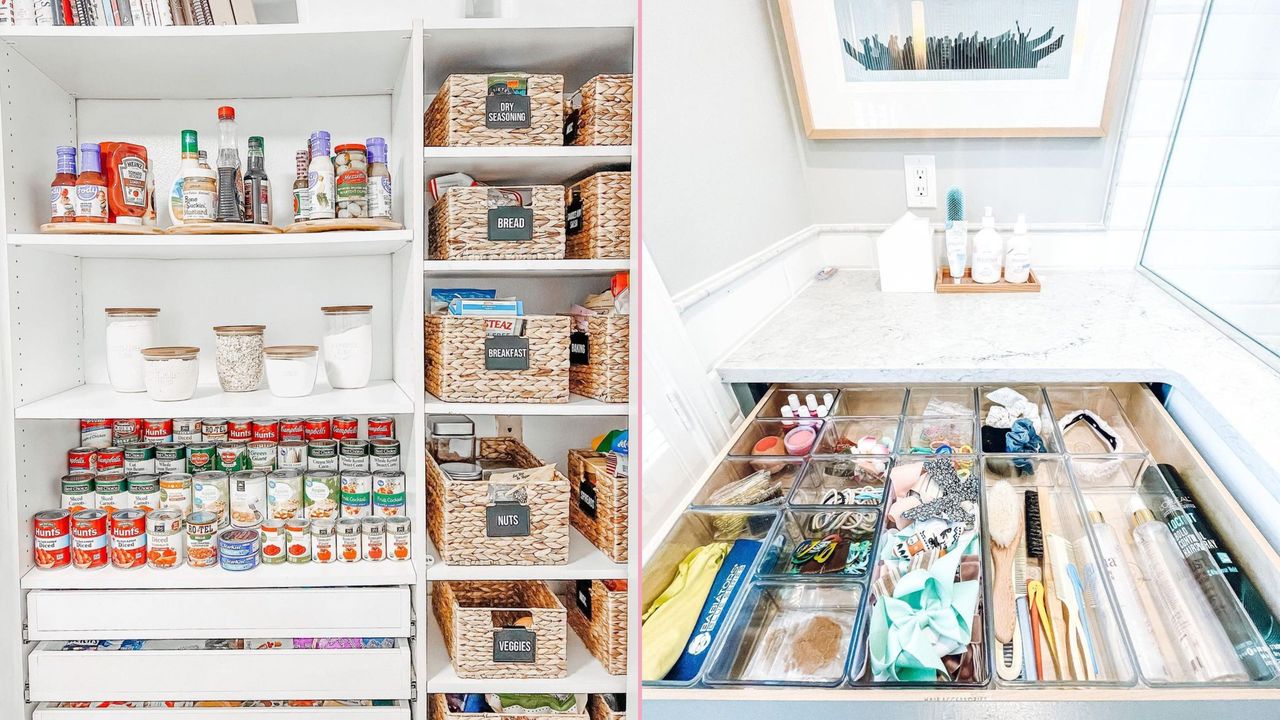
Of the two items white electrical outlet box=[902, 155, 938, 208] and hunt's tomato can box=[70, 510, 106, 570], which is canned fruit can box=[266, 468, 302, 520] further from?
white electrical outlet box=[902, 155, 938, 208]

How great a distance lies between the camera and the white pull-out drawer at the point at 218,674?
1359mm

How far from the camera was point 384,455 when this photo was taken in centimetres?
146

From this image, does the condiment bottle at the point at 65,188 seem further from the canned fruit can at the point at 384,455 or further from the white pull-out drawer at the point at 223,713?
the white pull-out drawer at the point at 223,713

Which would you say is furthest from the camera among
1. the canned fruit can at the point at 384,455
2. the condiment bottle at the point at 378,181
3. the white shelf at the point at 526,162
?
the canned fruit can at the point at 384,455

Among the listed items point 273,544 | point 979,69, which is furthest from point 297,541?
point 979,69

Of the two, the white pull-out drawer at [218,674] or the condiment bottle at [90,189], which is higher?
the condiment bottle at [90,189]

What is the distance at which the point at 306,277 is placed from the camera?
61.7 inches

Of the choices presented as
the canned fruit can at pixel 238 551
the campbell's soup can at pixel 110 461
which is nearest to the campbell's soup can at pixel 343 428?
the canned fruit can at pixel 238 551

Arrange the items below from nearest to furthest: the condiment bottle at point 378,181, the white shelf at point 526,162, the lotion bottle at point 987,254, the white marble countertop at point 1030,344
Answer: the white marble countertop at point 1030,344 → the lotion bottle at point 987,254 → the white shelf at point 526,162 → the condiment bottle at point 378,181

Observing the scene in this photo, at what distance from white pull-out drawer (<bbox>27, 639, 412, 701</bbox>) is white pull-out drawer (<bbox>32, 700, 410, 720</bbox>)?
26mm

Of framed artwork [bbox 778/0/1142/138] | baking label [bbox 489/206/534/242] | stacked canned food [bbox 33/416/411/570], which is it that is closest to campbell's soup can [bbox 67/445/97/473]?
stacked canned food [bbox 33/416/411/570]

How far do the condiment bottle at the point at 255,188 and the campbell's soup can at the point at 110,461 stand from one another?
0.44m

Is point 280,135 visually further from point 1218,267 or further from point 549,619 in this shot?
point 1218,267

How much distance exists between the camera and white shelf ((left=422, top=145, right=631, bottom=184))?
125 cm
